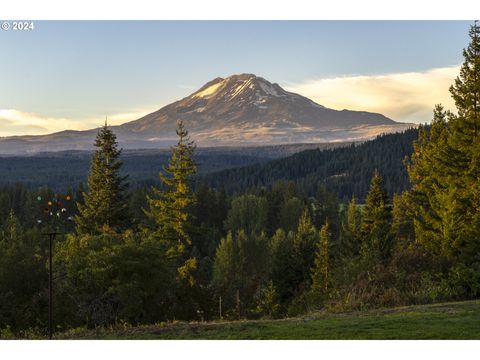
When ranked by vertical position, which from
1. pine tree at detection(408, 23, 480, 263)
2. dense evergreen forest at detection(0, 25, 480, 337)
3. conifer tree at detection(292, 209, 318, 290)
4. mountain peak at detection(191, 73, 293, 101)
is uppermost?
mountain peak at detection(191, 73, 293, 101)

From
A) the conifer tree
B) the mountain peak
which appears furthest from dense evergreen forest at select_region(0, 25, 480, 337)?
the mountain peak

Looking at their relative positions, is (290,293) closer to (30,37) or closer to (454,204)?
(454,204)

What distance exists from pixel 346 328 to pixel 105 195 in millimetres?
38271

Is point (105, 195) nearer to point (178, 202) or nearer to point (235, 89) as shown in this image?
point (178, 202)

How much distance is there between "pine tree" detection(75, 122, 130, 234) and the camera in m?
51.0

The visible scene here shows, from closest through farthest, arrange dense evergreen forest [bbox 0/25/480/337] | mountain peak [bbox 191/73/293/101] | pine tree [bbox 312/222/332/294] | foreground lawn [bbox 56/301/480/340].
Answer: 1. foreground lawn [bbox 56/301/480/340]
2. dense evergreen forest [bbox 0/25/480/337]
3. pine tree [bbox 312/222/332/294]
4. mountain peak [bbox 191/73/293/101]

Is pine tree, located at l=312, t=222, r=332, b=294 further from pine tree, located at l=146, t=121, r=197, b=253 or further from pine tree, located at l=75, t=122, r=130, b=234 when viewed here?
pine tree, located at l=75, t=122, r=130, b=234

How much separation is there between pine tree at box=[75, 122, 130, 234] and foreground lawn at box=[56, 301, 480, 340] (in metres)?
34.4

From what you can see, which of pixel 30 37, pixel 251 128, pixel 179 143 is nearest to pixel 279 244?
pixel 179 143

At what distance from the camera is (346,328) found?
15398mm

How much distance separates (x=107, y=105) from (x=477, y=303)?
18.7 m

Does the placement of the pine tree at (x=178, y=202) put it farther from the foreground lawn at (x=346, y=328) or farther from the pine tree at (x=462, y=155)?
the foreground lawn at (x=346, y=328)

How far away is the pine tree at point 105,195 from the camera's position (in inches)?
2008

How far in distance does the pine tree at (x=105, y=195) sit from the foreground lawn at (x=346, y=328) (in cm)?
3436
